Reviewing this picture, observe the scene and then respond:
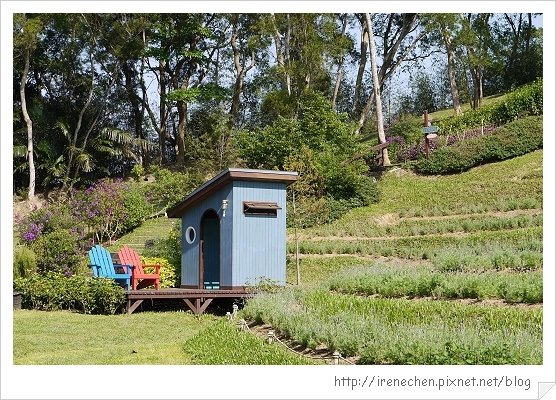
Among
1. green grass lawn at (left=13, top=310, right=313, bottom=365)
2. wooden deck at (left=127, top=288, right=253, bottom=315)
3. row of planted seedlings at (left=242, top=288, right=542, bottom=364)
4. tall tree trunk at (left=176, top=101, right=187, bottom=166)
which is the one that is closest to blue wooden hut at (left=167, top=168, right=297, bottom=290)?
wooden deck at (left=127, top=288, right=253, bottom=315)

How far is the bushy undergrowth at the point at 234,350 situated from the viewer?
7977 mm

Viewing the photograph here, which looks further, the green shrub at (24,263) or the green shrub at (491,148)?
the green shrub at (491,148)

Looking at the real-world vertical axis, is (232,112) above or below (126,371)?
above

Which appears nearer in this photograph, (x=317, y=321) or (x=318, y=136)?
(x=317, y=321)

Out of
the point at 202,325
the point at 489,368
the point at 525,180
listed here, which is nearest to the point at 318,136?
the point at 525,180

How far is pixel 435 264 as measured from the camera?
42.2ft

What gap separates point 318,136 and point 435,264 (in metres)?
11.9

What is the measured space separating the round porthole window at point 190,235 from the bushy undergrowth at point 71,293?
224 centimetres

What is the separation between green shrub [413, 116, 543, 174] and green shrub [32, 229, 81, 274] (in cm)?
1183

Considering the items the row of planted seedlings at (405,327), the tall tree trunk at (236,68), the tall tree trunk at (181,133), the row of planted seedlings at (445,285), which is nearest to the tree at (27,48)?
the tall tree trunk at (181,133)

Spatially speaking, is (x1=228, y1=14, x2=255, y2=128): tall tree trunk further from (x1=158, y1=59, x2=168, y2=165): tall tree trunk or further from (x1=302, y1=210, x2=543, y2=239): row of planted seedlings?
(x1=302, y1=210, x2=543, y2=239): row of planted seedlings

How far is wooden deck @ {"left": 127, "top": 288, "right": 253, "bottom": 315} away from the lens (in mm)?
12656

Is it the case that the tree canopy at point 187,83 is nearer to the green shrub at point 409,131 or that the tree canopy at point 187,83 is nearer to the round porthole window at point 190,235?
the green shrub at point 409,131

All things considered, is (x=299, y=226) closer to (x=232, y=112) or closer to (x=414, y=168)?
(x=414, y=168)
